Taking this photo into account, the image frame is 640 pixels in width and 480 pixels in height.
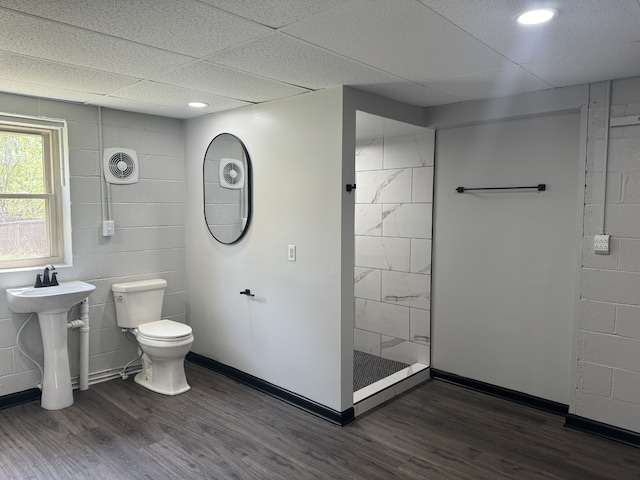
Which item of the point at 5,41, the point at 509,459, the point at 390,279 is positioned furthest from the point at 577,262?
the point at 5,41

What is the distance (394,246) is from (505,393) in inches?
55.8

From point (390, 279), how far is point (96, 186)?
251 cm

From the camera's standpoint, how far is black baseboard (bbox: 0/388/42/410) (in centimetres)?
321

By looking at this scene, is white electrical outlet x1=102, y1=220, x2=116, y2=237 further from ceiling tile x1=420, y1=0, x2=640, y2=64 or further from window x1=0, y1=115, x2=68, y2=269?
ceiling tile x1=420, y1=0, x2=640, y2=64

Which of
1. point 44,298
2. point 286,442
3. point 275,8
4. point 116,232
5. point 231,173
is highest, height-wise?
point 275,8

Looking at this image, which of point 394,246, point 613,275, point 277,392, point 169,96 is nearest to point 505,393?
point 613,275

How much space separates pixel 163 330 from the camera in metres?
3.50

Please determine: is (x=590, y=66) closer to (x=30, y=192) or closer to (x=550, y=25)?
(x=550, y=25)

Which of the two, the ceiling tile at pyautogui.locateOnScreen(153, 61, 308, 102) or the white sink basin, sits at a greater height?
the ceiling tile at pyautogui.locateOnScreen(153, 61, 308, 102)

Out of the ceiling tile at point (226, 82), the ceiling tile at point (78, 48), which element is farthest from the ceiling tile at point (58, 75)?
the ceiling tile at point (226, 82)

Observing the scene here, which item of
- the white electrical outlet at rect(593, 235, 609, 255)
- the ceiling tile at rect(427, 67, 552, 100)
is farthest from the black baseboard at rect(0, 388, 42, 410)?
the white electrical outlet at rect(593, 235, 609, 255)

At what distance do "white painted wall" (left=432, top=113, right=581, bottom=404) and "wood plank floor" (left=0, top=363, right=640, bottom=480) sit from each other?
0.33 m

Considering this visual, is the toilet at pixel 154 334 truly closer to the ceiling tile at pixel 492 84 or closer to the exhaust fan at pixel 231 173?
the exhaust fan at pixel 231 173

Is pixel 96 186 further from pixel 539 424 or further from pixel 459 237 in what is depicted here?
pixel 539 424
